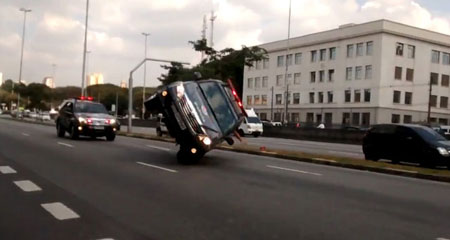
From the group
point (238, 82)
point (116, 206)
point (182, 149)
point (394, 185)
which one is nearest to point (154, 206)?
point (116, 206)

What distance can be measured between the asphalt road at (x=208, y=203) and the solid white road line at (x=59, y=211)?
0.05ft

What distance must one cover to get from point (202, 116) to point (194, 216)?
26.7 feet

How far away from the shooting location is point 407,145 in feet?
63.5

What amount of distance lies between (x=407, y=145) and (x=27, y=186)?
13.3 m

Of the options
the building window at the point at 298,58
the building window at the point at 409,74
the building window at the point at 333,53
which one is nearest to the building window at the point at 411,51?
the building window at the point at 409,74

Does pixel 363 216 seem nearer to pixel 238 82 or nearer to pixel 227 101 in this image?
pixel 227 101

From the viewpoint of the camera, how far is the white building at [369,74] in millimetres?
78625

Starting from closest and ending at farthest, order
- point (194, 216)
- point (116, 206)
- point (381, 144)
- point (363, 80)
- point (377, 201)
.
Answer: point (194, 216) < point (116, 206) < point (377, 201) < point (381, 144) < point (363, 80)

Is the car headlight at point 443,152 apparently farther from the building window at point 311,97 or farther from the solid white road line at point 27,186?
the building window at point 311,97

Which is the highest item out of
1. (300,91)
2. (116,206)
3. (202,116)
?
(300,91)

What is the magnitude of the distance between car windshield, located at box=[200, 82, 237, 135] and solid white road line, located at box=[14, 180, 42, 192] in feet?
21.3

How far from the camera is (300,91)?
9331 cm

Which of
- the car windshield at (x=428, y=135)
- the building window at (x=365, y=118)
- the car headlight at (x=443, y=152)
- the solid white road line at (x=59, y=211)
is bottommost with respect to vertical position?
the solid white road line at (x=59, y=211)

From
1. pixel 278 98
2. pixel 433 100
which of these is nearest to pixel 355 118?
pixel 433 100
